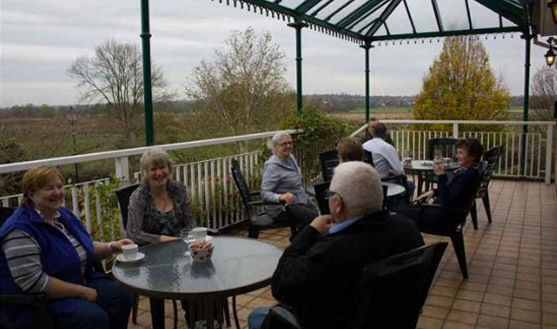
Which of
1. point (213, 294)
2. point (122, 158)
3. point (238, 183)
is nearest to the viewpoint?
A: point (213, 294)

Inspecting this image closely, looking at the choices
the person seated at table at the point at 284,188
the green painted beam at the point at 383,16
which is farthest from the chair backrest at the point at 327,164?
the green painted beam at the point at 383,16

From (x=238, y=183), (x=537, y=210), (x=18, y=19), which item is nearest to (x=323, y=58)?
(x=18, y=19)

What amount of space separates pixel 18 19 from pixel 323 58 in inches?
357

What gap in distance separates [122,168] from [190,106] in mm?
10279

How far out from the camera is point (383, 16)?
9461 mm

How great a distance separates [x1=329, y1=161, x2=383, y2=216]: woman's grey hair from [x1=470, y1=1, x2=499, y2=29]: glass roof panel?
7.98 metres

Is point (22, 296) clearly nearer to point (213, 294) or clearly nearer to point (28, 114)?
point (213, 294)

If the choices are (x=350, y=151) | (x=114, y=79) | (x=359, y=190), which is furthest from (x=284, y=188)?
(x=114, y=79)

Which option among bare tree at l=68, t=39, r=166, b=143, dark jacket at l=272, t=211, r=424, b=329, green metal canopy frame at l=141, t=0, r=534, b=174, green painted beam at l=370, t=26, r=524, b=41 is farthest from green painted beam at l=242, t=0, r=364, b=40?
bare tree at l=68, t=39, r=166, b=143

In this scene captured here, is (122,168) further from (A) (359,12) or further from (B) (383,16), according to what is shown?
(B) (383,16)

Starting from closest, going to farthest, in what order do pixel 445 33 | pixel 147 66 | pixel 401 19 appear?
1. pixel 147 66
2. pixel 445 33
3. pixel 401 19

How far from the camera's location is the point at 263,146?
6.06m

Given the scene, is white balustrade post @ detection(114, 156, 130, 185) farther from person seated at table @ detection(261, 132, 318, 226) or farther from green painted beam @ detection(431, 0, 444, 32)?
green painted beam @ detection(431, 0, 444, 32)

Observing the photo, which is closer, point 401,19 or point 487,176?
point 487,176
